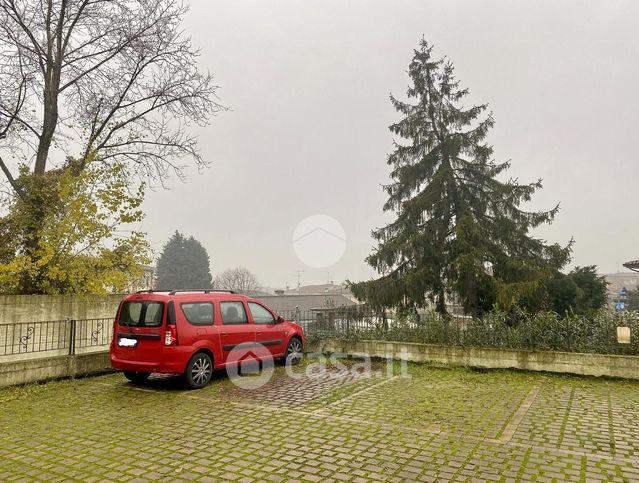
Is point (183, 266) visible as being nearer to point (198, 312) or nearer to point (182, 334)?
point (198, 312)

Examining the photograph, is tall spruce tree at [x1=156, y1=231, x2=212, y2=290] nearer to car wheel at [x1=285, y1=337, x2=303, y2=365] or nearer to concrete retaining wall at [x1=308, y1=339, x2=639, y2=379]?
concrete retaining wall at [x1=308, y1=339, x2=639, y2=379]

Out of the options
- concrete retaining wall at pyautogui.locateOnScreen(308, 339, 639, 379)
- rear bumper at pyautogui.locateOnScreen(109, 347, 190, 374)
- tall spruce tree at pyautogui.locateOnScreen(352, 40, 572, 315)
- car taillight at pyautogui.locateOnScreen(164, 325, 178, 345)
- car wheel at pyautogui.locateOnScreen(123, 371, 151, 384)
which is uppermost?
tall spruce tree at pyautogui.locateOnScreen(352, 40, 572, 315)

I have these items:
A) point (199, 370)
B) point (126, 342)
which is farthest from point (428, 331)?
point (126, 342)

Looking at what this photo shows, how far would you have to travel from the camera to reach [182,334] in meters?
7.64

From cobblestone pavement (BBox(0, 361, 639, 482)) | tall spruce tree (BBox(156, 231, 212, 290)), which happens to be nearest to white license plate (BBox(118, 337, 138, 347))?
cobblestone pavement (BBox(0, 361, 639, 482))

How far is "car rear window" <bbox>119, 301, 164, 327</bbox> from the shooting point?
772 cm

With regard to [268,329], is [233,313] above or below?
above

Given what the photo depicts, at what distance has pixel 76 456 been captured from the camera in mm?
4555

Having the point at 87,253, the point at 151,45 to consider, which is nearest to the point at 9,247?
the point at 87,253

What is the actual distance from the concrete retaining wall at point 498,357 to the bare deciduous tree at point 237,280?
9066 cm

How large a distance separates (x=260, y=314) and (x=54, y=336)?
17.1ft

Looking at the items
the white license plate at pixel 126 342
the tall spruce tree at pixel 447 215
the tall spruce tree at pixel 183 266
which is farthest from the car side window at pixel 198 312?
the tall spruce tree at pixel 183 266

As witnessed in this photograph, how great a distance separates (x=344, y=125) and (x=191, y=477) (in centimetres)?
1787

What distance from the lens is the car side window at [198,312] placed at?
7941mm
